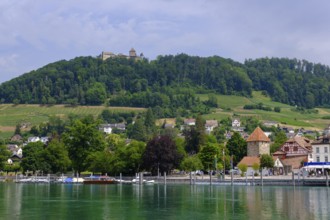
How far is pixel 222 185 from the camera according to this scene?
82250mm

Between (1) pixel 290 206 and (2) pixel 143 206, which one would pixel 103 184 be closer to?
(2) pixel 143 206

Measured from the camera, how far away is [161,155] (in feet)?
305

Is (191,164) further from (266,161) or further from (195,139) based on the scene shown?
(195,139)

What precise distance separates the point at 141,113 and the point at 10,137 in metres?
48.6

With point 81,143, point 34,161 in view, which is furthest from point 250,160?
point 34,161

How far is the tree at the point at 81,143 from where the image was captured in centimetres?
10206

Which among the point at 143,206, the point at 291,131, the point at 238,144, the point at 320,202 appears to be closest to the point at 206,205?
the point at 143,206

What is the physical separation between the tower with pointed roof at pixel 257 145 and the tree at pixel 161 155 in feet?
51.2

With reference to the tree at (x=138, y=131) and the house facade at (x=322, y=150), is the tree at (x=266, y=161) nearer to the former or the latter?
the house facade at (x=322, y=150)

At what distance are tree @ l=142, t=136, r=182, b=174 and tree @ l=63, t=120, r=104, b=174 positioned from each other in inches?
528

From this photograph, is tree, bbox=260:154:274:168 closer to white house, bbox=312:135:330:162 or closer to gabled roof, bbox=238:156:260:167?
gabled roof, bbox=238:156:260:167

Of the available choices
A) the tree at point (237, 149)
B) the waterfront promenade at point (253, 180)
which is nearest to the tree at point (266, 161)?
the waterfront promenade at point (253, 180)

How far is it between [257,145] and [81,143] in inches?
1318

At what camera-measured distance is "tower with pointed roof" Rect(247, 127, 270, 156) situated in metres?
102
